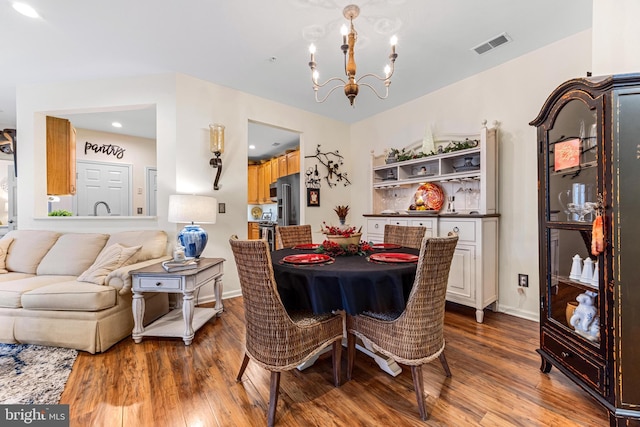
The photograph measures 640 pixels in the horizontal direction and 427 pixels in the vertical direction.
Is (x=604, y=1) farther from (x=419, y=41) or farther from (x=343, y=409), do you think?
(x=343, y=409)

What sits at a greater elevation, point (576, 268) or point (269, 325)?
point (576, 268)

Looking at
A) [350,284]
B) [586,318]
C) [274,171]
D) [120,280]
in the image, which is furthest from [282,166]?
[586,318]

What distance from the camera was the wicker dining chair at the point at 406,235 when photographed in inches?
104

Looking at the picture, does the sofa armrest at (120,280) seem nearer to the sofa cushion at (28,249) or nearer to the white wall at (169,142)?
the white wall at (169,142)

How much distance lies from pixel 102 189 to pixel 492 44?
6253 mm

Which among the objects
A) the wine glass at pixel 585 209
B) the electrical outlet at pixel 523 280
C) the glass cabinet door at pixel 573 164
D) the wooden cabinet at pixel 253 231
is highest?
the glass cabinet door at pixel 573 164

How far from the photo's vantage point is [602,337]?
1417 millimetres

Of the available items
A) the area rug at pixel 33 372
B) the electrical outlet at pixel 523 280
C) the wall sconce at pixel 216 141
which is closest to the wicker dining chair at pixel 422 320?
the electrical outlet at pixel 523 280

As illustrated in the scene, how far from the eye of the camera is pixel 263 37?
2.47m

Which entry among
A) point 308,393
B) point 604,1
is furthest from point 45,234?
point 604,1

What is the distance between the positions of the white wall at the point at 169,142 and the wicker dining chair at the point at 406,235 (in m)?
1.83

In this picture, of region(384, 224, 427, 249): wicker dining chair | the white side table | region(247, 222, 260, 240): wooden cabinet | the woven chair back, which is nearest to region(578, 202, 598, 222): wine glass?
region(384, 224, 427, 249): wicker dining chair

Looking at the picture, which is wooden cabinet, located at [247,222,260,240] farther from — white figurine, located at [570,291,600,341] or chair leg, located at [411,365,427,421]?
white figurine, located at [570,291,600,341]

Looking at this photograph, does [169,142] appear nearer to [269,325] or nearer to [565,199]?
[269,325]
